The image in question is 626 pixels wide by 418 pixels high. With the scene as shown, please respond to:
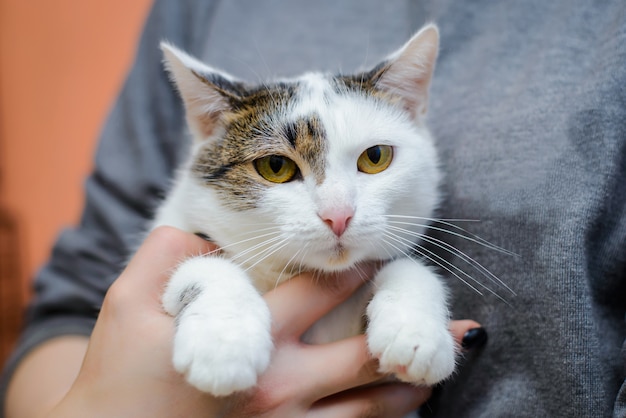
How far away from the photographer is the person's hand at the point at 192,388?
3.12 feet

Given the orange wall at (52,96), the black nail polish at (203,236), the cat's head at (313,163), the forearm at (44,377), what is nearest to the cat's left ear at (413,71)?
the cat's head at (313,163)

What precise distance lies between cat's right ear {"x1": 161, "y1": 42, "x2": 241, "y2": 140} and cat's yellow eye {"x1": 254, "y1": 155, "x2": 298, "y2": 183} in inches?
7.8

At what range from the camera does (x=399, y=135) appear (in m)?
1.12

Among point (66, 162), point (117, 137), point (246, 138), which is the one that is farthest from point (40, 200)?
point (246, 138)

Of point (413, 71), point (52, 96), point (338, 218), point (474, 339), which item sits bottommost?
point (474, 339)

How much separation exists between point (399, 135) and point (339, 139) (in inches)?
7.3

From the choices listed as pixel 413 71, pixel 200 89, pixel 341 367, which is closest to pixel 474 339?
pixel 341 367

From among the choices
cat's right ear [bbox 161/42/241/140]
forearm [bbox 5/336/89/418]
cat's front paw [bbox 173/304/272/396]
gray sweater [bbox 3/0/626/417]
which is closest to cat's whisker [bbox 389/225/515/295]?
gray sweater [bbox 3/0/626/417]

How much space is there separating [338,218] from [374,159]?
0.22 metres

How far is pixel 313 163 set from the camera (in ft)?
3.24

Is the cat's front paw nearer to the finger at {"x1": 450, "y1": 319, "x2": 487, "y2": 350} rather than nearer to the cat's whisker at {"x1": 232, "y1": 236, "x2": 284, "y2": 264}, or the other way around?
the cat's whisker at {"x1": 232, "y1": 236, "x2": 284, "y2": 264}

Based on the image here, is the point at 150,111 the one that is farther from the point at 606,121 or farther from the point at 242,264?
the point at 606,121

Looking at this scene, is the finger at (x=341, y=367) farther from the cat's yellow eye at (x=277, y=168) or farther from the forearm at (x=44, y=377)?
the forearm at (x=44, y=377)

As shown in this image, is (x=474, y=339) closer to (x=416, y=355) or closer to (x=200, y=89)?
(x=416, y=355)
